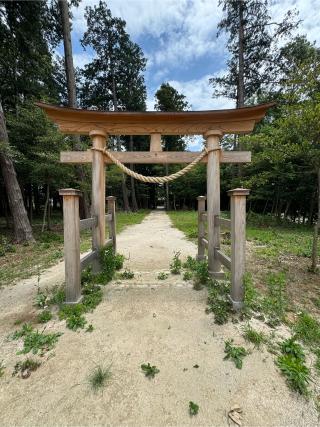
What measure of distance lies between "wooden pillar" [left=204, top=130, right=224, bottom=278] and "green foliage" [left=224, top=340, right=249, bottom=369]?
1.58 m

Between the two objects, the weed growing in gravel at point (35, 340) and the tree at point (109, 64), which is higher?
the tree at point (109, 64)

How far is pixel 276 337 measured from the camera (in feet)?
7.50

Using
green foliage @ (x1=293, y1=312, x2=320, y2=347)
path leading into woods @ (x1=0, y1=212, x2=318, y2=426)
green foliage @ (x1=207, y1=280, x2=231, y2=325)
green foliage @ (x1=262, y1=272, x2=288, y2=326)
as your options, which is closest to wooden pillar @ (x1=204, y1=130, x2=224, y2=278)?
green foliage @ (x1=207, y1=280, x2=231, y2=325)

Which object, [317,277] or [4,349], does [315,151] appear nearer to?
[317,277]

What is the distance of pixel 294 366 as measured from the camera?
184 centimetres

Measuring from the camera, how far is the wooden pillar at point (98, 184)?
3617mm

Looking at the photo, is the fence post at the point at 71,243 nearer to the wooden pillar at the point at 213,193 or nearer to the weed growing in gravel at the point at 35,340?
the weed growing in gravel at the point at 35,340

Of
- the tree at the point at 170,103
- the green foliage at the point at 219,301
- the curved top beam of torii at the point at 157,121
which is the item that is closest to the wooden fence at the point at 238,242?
the green foliage at the point at 219,301

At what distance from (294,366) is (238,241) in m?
1.29

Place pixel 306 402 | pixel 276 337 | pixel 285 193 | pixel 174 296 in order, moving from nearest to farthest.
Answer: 1. pixel 306 402
2. pixel 276 337
3. pixel 174 296
4. pixel 285 193

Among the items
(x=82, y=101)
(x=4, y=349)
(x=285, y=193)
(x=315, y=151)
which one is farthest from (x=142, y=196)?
(x=4, y=349)

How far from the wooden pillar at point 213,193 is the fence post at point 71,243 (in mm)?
2112

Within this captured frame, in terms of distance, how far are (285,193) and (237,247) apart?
1163 cm

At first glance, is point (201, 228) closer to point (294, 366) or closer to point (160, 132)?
point (160, 132)
